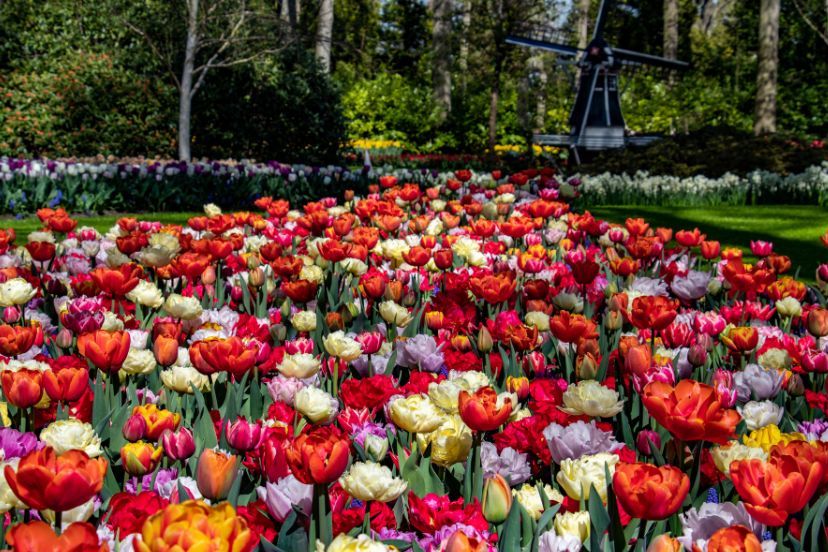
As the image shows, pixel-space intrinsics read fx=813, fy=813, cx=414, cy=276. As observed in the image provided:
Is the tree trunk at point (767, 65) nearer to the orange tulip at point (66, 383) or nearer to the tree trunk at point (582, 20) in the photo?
the tree trunk at point (582, 20)

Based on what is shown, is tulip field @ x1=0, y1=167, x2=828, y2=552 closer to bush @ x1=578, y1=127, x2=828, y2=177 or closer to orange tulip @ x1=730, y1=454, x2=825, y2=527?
orange tulip @ x1=730, y1=454, x2=825, y2=527

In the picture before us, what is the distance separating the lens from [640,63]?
77.7 feet

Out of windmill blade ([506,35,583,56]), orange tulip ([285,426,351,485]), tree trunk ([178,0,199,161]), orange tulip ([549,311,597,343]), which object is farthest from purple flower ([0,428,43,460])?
windmill blade ([506,35,583,56])

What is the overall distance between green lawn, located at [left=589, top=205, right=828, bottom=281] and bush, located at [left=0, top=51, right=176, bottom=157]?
8.89m

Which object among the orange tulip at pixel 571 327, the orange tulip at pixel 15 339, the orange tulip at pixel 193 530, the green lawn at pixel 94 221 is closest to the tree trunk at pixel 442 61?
the green lawn at pixel 94 221

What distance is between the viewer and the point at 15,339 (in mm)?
2215

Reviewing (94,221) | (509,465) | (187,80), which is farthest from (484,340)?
(187,80)

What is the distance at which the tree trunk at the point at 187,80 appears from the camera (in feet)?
41.3

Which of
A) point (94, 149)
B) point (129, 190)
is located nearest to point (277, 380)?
point (129, 190)

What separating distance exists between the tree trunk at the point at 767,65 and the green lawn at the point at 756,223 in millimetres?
9167

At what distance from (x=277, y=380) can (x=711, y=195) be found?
31.4 feet

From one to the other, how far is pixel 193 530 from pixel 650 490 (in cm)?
68

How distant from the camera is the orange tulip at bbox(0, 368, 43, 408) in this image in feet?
5.74

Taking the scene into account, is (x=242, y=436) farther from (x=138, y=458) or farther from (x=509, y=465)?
(x=509, y=465)
